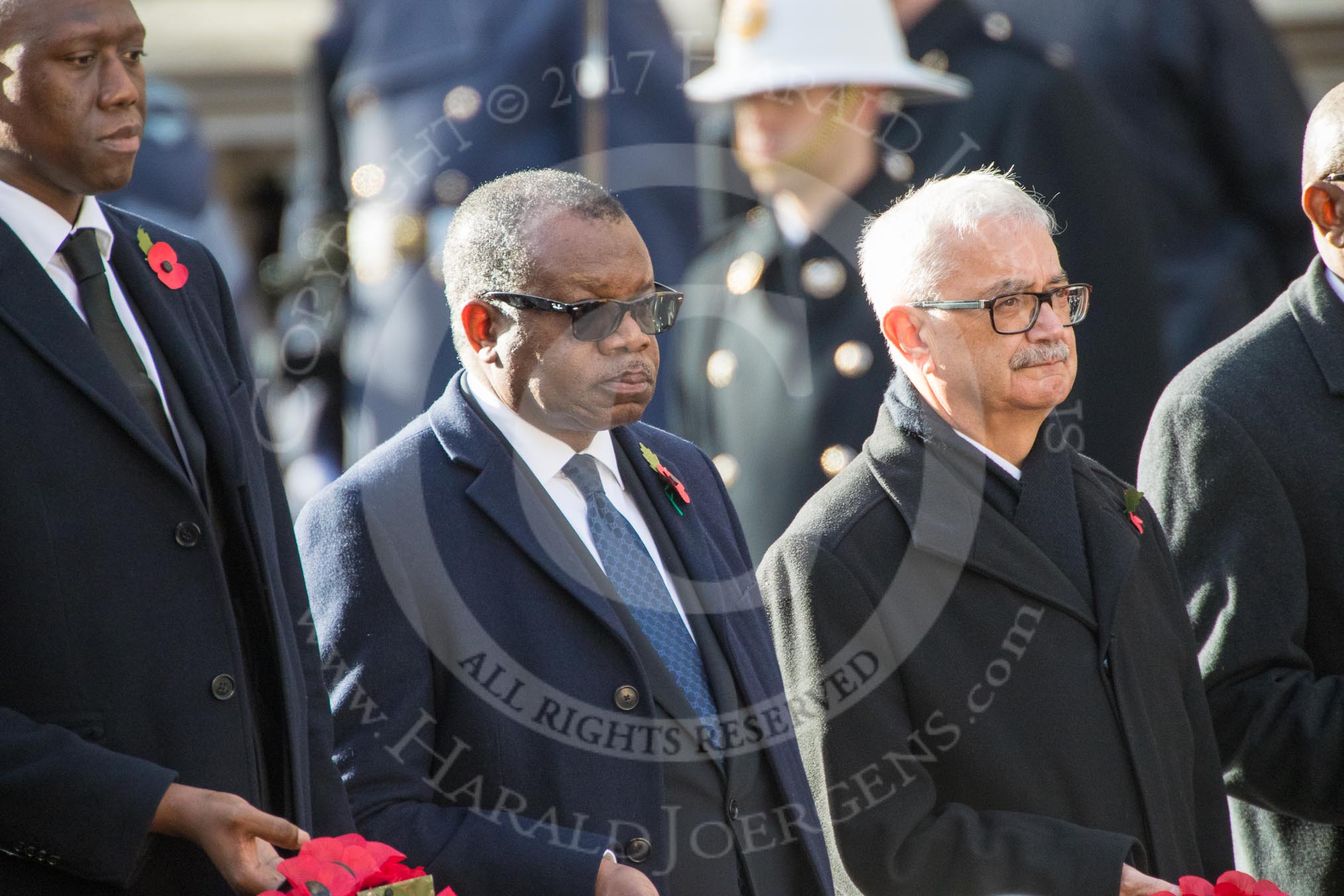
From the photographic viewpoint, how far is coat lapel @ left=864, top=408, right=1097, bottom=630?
2.74m

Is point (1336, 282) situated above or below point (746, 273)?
below

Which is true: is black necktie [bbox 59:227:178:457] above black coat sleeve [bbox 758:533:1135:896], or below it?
above

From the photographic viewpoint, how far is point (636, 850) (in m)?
2.51

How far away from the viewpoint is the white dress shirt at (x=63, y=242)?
2238 millimetres

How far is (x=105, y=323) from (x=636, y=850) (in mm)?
940

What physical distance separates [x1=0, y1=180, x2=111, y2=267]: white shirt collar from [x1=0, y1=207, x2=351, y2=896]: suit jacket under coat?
4 cm

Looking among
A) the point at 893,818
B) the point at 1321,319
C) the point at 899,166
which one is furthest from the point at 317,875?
the point at 899,166

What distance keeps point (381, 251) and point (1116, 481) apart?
1852 millimetres

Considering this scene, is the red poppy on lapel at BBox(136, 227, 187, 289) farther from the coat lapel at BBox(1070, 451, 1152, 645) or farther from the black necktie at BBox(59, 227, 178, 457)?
the coat lapel at BBox(1070, 451, 1152, 645)

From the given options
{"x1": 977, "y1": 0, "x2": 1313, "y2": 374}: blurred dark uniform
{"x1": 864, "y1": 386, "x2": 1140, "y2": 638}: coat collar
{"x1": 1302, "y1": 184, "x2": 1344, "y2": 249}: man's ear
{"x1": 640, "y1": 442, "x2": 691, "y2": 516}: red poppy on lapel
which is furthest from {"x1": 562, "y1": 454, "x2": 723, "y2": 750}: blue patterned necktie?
{"x1": 977, "y1": 0, "x2": 1313, "y2": 374}: blurred dark uniform

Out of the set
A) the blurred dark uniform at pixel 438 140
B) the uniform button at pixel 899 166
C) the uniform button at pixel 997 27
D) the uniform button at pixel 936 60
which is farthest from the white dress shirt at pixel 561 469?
the uniform button at pixel 997 27

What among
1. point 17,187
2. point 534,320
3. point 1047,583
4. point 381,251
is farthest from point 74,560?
point 381,251

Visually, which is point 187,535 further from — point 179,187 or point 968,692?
point 179,187

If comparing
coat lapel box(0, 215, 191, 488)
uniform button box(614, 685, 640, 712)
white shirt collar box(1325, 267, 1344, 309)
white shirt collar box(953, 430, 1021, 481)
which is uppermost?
coat lapel box(0, 215, 191, 488)
